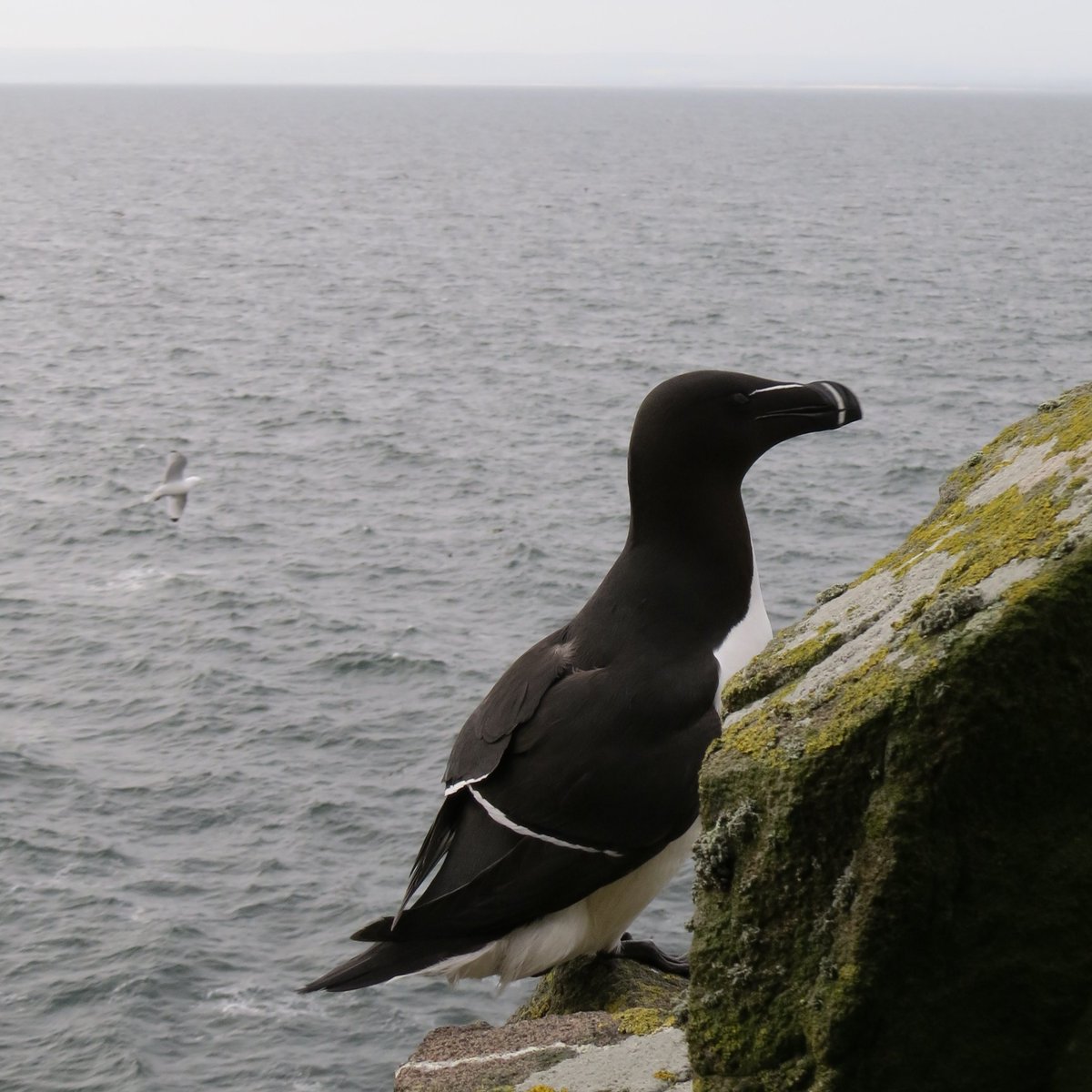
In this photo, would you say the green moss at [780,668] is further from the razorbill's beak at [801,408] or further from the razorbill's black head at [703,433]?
the razorbill's beak at [801,408]

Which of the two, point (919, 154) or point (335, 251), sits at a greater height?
point (919, 154)

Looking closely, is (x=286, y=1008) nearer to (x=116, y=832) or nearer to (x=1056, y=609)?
(x=116, y=832)

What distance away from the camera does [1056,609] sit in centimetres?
329

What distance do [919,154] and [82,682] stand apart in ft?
470

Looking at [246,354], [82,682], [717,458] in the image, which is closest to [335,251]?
[246,354]

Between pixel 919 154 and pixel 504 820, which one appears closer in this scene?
pixel 504 820

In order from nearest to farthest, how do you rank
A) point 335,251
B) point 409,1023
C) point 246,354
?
point 409,1023
point 246,354
point 335,251

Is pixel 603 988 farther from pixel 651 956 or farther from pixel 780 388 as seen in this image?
pixel 780 388

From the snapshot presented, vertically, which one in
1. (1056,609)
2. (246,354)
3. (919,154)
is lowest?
(246,354)

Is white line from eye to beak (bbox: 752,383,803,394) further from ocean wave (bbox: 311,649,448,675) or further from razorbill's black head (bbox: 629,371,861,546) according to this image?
ocean wave (bbox: 311,649,448,675)

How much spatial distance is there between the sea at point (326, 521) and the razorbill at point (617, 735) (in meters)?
12.2

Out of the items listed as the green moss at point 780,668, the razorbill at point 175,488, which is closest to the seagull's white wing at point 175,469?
the razorbill at point 175,488

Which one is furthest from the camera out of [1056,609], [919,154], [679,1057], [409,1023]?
[919,154]

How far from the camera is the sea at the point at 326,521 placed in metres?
19.6
